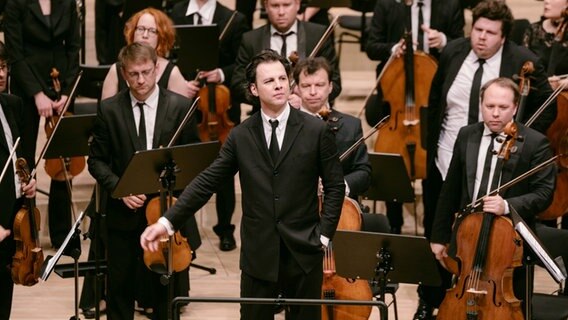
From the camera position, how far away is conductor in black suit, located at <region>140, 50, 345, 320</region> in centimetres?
433

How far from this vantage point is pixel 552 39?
20.8ft

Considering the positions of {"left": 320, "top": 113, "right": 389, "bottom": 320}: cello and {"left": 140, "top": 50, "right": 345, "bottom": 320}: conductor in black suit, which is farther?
{"left": 320, "top": 113, "right": 389, "bottom": 320}: cello

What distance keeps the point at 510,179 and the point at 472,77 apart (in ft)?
2.94

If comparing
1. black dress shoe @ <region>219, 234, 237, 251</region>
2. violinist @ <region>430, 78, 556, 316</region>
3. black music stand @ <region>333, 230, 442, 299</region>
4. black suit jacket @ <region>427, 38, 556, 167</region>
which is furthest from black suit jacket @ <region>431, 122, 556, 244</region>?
black dress shoe @ <region>219, 234, 237, 251</region>

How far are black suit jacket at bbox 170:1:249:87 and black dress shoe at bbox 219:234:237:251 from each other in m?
0.92

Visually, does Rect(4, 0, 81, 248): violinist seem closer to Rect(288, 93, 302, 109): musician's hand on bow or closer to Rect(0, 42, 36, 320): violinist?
Rect(0, 42, 36, 320): violinist

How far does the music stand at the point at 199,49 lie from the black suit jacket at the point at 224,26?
291mm

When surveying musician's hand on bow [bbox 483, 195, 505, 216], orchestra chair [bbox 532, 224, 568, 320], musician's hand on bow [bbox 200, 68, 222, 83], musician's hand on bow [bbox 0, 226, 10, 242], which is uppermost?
musician's hand on bow [bbox 200, 68, 222, 83]

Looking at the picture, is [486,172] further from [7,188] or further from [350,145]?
[7,188]

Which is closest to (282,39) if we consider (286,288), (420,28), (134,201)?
(420,28)

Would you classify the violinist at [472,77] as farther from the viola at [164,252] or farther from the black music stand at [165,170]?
the black music stand at [165,170]

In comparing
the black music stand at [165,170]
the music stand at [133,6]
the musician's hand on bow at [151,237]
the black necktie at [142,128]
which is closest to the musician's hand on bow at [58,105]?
the music stand at [133,6]

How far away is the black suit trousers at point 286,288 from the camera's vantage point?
4375 millimetres

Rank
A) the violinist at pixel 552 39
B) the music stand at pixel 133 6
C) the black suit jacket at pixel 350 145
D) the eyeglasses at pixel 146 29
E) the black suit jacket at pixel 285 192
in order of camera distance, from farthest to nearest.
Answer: the music stand at pixel 133 6 < the violinist at pixel 552 39 < the eyeglasses at pixel 146 29 < the black suit jacket at pixel 350 145 < the black suit jacket at pixel 285 192
